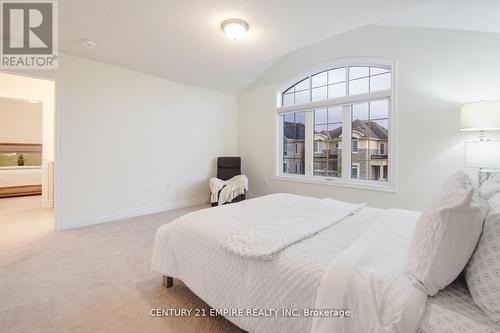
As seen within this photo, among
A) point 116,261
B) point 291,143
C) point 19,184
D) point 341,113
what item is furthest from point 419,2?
point 19,184

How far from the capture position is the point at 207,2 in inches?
96.9

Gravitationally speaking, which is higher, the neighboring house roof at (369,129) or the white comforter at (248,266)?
the neighboring house roof at (369,129)

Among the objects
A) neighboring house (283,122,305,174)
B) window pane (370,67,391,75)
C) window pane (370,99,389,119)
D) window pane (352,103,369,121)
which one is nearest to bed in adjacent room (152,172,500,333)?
window pane (370,99,389,119)

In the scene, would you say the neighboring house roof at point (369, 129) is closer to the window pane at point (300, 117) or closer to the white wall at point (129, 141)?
the window pane at point (300, 117)

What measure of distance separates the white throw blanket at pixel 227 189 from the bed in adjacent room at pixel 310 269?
91.0 inches

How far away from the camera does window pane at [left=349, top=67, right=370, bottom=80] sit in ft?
12.6

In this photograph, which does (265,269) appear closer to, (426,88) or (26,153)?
(426,88)

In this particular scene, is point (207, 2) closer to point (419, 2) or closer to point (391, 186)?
point (419, 2)

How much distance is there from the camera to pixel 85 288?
1.97m

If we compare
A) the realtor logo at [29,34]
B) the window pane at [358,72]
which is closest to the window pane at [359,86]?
the window pane at [358,72]

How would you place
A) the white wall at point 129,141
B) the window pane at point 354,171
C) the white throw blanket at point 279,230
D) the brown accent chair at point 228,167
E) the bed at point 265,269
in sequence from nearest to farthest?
the bed at point 265,269
the white throw blanket at point 279,230
the white wall at point 129,141
the window pane at point 354,171
the brown accent chair at point 228,167

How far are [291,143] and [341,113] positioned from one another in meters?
1.13

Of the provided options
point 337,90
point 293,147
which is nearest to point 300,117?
point 293,147

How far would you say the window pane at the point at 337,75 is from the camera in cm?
406
